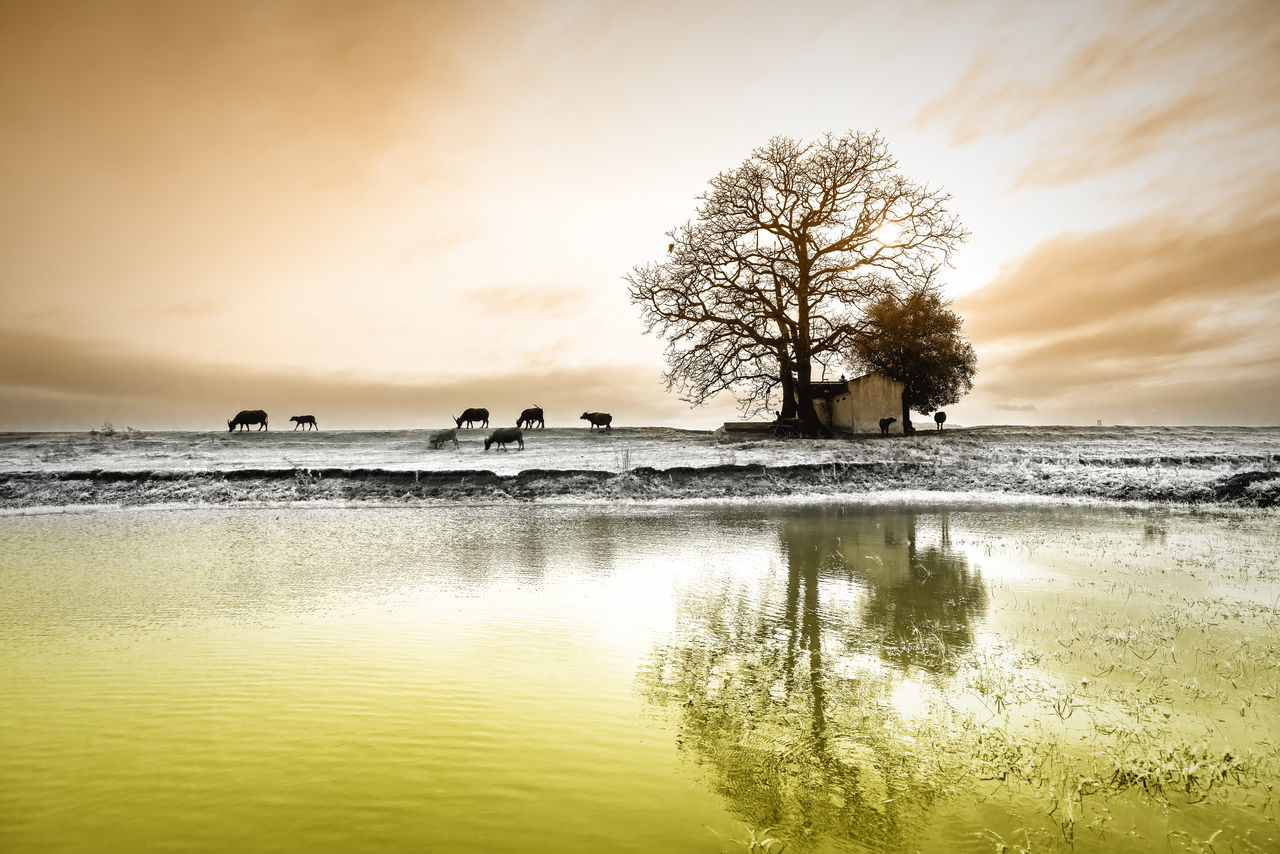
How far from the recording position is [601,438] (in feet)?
112

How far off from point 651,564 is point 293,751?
233 inches

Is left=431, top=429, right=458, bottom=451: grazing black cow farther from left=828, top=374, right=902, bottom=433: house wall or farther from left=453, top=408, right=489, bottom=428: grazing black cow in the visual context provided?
left=828, top=374, right=902, bottom=433: house wall

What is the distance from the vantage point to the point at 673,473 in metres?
21.1

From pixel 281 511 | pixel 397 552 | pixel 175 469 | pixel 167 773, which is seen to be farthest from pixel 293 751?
pixel 175 469

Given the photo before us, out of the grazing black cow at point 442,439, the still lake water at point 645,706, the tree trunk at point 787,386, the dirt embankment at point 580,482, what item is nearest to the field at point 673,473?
the dirt embankment at point 580,482

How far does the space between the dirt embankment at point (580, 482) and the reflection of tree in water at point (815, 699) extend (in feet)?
39.9

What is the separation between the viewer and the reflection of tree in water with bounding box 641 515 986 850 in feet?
10.1

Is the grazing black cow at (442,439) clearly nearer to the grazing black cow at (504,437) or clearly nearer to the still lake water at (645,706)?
the grazing black cow at (504,437)

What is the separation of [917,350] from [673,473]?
70.5 feet

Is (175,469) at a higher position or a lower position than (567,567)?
higher

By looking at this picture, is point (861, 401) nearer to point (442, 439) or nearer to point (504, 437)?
point (504, 437)

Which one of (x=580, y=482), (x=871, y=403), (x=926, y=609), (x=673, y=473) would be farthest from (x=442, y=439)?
(x=926, y=609)

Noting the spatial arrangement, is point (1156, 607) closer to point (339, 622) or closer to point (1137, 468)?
point (339, 622)

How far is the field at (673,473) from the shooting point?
1933cm
